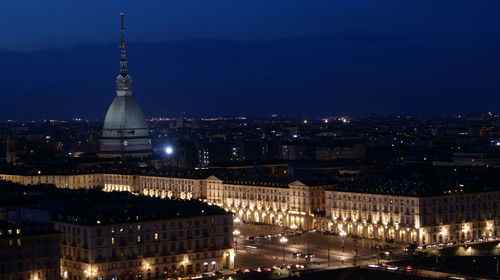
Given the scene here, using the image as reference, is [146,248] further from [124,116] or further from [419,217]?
[124,116]

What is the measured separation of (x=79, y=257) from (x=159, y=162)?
271 feet

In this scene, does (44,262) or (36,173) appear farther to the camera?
(36,173)

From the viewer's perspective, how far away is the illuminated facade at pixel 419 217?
279 ft

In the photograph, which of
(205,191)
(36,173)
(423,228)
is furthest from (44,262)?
(36,173)

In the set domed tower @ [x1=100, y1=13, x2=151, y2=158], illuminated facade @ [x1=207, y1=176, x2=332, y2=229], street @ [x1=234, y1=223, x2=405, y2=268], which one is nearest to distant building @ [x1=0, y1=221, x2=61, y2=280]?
street @ [x1=234, y1=223, x2=405, y2=268]

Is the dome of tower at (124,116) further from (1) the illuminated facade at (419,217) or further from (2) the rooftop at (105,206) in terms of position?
(1) the illuminated facade at (419,217)

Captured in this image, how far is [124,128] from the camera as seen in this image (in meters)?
153

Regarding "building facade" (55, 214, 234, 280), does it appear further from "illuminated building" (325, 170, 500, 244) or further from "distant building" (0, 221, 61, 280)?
"illuminated building" (325, 170, 500, 244)

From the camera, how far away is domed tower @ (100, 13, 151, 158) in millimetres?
153250

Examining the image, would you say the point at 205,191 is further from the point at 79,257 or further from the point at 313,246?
the point at 79,257

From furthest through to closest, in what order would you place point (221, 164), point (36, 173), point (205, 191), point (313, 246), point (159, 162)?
point (159, 162) → point (221, 164) → point (36, 173) → point (205, 191) → point (313, 246)

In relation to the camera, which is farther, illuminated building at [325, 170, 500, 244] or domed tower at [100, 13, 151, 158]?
domed tower at [100, 13, 151, 158]

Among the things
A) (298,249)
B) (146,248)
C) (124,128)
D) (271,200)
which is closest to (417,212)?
(298,249)

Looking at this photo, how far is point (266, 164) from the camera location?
470 ft
